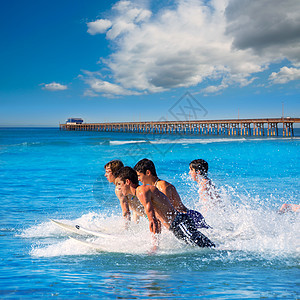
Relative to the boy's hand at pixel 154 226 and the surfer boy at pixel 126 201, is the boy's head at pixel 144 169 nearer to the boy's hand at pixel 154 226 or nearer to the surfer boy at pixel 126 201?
the surfer boy at pixel 126 201

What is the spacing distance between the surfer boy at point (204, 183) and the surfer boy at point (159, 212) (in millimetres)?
1642

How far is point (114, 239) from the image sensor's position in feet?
18.7

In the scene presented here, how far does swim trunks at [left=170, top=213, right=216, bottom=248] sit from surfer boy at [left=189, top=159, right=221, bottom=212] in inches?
64.5

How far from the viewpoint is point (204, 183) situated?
6715 millimetres

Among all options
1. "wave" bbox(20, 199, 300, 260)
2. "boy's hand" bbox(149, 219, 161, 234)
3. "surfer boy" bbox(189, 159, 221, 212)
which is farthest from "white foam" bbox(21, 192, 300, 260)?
"boy's hand" bbox(149, 219, 161, 234)

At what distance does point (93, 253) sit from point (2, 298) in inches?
69.8

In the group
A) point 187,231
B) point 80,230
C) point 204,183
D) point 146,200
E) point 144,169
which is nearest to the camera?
point 146,200

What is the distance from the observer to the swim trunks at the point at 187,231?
16.5 ft

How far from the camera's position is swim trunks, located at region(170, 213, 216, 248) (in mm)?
5035

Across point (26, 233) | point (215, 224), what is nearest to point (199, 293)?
point (215, 224)

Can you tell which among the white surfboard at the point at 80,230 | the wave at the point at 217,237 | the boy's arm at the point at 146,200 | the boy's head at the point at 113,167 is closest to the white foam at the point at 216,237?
the wave at the point at 217,237

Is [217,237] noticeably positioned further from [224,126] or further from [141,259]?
[224,126]

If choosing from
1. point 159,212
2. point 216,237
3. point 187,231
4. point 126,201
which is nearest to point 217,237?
point 216,237

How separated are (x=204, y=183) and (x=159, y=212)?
2079 mm
